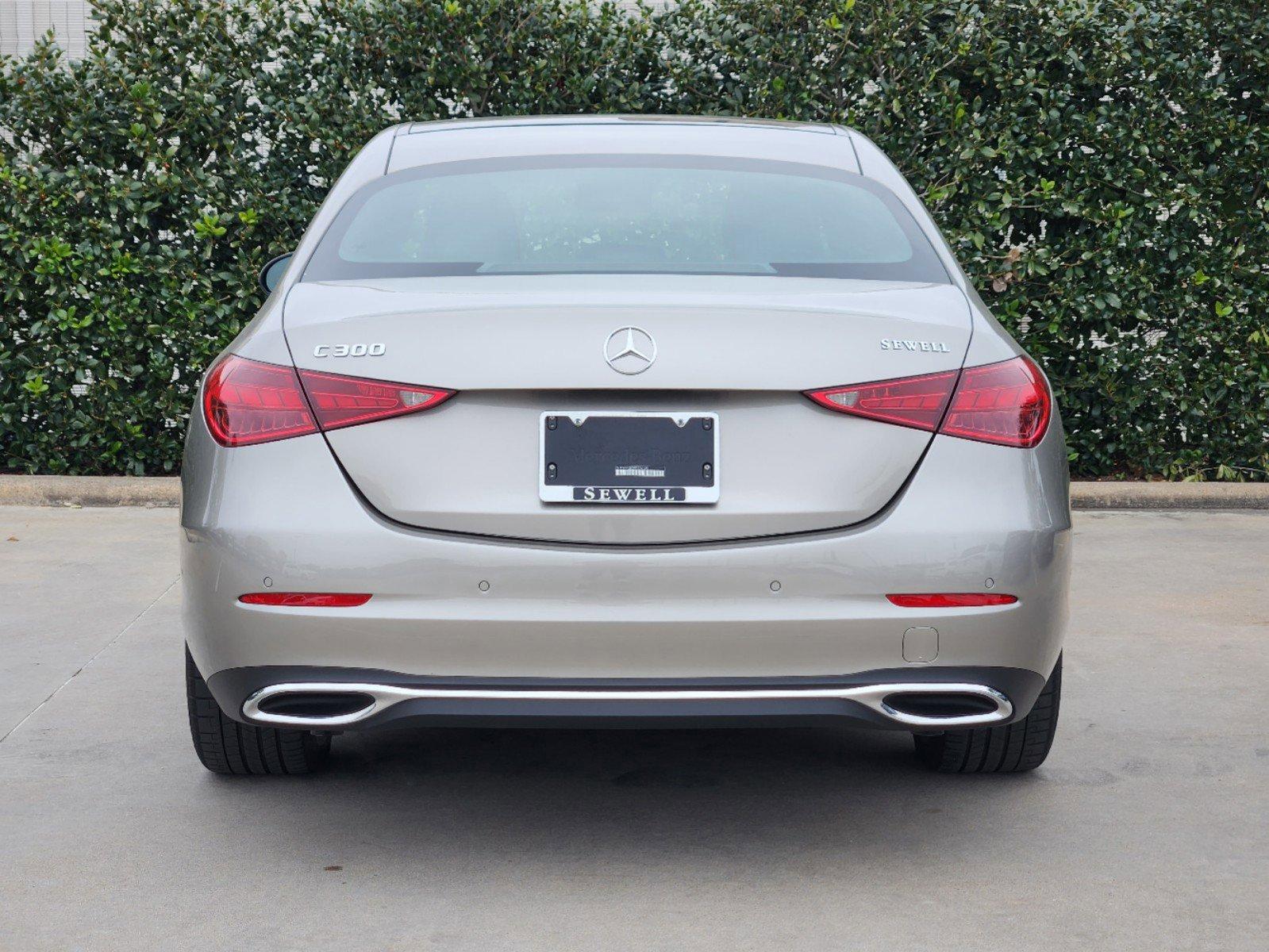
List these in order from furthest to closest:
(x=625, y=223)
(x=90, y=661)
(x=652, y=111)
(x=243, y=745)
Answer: (x=652, y=111) < (x=90, y=661) < (x=243, y=745) < (x=625, y=223)

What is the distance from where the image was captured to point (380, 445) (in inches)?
123

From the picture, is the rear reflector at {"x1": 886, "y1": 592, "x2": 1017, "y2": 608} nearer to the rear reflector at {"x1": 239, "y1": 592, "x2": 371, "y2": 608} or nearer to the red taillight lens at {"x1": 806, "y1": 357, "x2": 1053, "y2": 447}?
the red taillight lens at {"x1": 806, "y1": 357, "x2": 1053, "y2": 447}

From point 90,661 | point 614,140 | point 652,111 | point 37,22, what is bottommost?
point 90,661

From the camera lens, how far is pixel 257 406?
3.22 m

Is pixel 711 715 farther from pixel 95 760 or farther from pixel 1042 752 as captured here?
pixel 95 760

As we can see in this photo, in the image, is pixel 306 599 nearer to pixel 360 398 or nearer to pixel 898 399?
pixel 360 398

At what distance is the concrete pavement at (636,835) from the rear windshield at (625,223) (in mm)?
1275

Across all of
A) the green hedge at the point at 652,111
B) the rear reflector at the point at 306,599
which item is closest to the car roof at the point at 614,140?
the rear reflector at the point at 306,599

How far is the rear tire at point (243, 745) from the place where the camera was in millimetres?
3869

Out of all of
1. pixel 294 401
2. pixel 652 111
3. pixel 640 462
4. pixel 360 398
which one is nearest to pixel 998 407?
pixel 640 462

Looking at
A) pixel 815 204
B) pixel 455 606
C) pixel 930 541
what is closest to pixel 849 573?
pixel 930 541

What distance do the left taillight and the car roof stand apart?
1.02m

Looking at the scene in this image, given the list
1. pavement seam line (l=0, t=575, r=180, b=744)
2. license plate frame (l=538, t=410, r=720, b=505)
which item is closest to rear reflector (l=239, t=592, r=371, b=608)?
license plate frame (l=538, t=410, r=720, b=505)

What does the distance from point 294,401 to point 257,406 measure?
0.09 m
